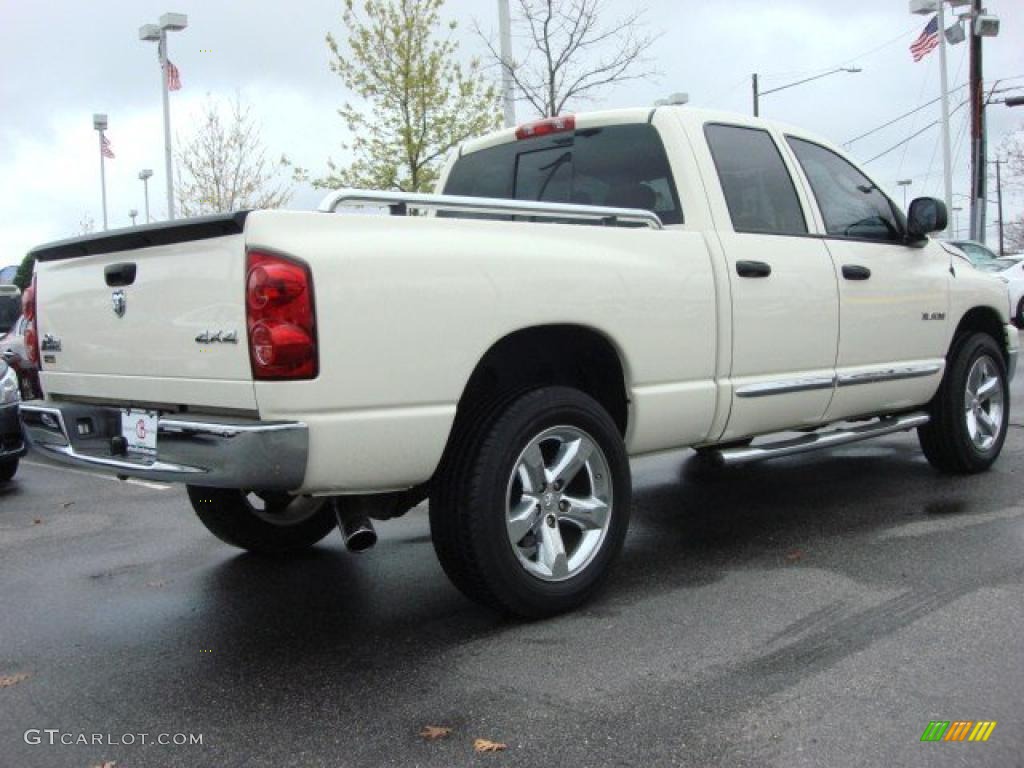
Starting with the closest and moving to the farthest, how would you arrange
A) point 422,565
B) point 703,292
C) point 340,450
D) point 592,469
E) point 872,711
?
point 872,711, point 340,450, point 592,469, point 703,292, point 422,565

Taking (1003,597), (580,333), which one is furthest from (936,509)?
(580,333)

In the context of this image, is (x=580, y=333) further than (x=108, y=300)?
Yes

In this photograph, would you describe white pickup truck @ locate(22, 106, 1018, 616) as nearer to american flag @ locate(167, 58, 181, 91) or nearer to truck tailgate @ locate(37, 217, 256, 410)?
truck tailgate @ locate(37, 217, 256, 410)

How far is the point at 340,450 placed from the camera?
10.4ft

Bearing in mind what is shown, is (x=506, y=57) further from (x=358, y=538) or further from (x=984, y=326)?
(x=358, y=538)

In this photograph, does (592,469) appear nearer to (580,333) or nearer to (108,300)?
(580,333)

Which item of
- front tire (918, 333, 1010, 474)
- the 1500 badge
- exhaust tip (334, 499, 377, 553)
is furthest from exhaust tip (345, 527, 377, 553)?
front tire (918, 333, 1010, 474)

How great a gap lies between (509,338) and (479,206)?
20.0 inches

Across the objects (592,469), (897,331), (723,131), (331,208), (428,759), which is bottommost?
(428,759)

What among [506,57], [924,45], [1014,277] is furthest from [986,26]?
[506,57]

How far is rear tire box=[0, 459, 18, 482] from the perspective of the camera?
7.68 metres

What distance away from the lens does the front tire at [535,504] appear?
3.50 meters

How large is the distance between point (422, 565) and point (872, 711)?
7.64 feet

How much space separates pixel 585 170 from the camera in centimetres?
491
